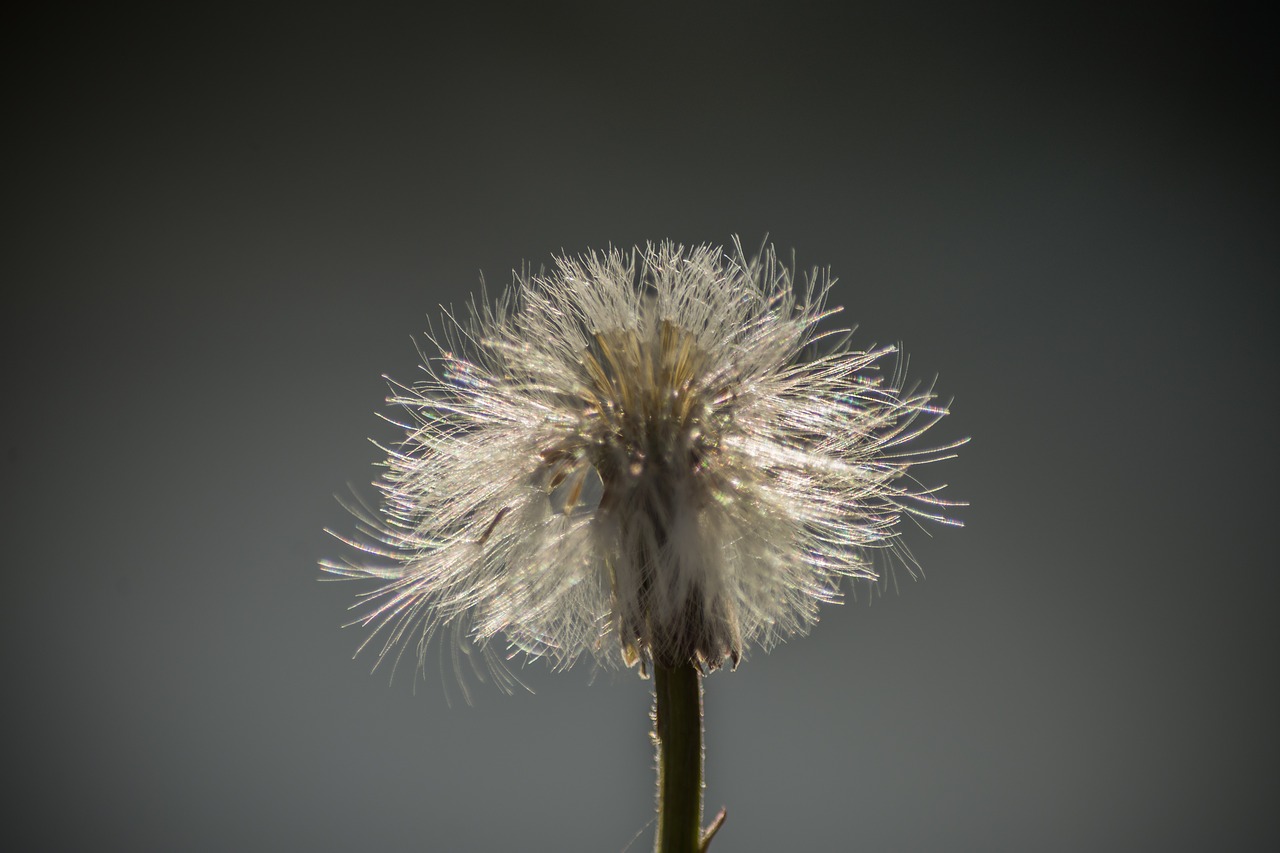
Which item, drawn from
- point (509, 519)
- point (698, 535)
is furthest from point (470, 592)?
point (698, 535)

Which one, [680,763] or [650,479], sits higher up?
[650,479]

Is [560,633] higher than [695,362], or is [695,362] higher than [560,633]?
[695,362]

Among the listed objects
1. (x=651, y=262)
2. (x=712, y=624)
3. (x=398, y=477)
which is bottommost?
(x=712, y=624)

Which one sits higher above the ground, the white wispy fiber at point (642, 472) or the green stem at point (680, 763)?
the white wispy fiber at point (642, 472)

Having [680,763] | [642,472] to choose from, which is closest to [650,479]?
[642,472]

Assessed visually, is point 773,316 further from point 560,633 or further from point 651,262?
point 560,633

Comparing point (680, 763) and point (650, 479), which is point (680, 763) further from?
point (650, 479)

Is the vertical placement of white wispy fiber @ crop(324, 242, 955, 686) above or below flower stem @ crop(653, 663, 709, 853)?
above
